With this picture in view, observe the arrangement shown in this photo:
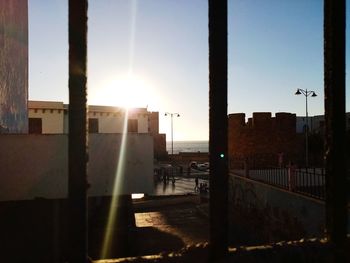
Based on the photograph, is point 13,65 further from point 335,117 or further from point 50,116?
point 50,116

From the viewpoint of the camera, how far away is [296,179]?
12.8 metres

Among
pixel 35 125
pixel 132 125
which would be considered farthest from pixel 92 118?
pixel 35 125

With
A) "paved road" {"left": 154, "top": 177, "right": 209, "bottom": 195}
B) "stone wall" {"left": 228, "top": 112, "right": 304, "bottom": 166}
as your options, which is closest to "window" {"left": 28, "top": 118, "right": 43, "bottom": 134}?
"paved road" {"left": 154, "top": 177, "right": 209, "bottom": 195}

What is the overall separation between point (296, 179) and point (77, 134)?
39.0 ft

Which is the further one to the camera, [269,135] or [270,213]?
[269,135]

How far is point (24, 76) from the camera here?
56.0 ft

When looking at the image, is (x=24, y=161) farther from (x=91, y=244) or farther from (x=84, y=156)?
(x=84, y=156)

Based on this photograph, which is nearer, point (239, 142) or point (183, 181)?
point (239, 142)

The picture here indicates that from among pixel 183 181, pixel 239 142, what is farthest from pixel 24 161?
pixel 183 181

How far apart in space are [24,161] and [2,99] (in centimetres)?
355

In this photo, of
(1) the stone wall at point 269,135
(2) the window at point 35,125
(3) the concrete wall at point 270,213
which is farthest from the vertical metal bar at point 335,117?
(2) the window at point 35,125

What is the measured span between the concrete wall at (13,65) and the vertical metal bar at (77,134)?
1074 centimetres

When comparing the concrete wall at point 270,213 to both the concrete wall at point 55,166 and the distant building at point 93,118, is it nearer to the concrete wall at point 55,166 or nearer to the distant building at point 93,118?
the concrete wall at point 55,166

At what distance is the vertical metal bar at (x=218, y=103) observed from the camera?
214cm
